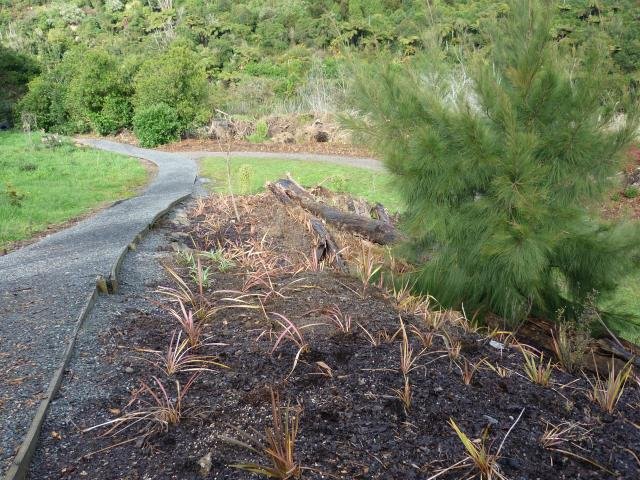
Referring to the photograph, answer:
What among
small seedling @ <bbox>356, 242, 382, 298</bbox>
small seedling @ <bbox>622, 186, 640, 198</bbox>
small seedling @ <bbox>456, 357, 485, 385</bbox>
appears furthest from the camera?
small seedling @ <bbox>622, 186, 640, 198</bbox>

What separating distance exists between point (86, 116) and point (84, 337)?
25.1m

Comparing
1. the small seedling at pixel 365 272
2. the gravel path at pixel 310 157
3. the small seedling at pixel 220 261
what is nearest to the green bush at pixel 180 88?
the gravel path at pixel 310 157

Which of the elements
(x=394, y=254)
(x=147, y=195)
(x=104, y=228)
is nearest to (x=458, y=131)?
(x=394, y=254)

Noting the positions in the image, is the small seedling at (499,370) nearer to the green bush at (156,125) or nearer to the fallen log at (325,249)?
the fallen log at (325,249)

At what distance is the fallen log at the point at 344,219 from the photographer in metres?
5.64

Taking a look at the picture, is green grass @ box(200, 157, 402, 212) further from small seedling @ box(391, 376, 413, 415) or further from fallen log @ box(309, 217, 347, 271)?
small seedling @ box(391, 376, 413, 415)

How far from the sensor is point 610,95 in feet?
10.7

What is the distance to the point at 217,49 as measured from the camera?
38469 millimetres

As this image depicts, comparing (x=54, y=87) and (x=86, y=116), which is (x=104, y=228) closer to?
(x=86, y=116)

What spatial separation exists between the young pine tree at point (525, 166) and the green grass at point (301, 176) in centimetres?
529

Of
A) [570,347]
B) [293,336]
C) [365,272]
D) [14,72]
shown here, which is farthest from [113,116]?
[570,347]

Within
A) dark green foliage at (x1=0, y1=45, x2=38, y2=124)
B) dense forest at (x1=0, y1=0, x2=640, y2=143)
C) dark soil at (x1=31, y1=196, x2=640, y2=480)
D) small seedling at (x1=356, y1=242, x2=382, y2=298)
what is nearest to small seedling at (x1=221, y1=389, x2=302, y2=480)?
dark soil at (x1=31, y1=196, x2=640, y2=480)

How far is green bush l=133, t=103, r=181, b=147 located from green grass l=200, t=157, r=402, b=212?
5270 mm

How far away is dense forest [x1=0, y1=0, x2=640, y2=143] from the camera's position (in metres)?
3.98
